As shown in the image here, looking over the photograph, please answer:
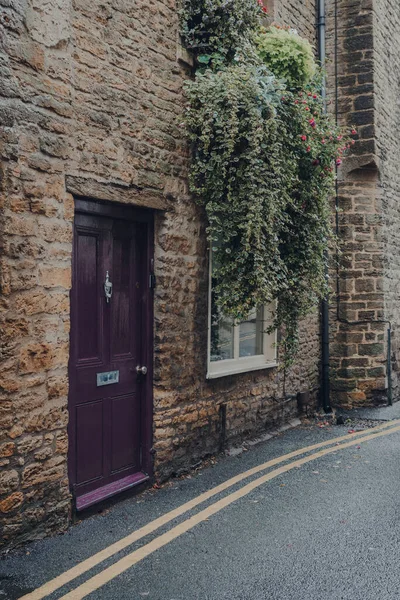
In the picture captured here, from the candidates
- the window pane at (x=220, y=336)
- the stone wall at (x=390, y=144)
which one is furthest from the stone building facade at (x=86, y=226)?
the stone wall at (x=390, y=144)

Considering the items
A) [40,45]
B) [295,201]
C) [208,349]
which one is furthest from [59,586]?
[295,201]

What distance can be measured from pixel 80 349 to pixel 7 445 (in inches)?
47.1

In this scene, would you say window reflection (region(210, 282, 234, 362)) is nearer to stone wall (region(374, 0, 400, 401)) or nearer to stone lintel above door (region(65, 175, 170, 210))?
stone lintel above door (region(65, 175, 170, 210))

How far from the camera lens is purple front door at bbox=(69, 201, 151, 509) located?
18.1 feet

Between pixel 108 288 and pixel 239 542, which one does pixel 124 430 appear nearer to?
pixel 108 288

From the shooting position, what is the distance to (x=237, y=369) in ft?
25.4

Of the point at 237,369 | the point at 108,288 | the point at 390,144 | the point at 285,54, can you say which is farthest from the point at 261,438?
the point at 390,144

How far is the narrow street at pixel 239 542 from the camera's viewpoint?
13.5 ft

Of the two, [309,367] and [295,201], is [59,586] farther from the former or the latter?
[309,367]

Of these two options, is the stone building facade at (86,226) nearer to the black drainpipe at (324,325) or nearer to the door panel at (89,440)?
the door panel at (89,440)

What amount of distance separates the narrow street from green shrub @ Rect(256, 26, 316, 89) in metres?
4.62

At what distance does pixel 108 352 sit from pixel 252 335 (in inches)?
121

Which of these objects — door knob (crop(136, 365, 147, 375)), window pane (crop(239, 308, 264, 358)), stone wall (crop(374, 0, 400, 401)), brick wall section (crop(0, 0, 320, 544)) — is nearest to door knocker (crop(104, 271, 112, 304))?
brick wall section (crop(0, 0, 320, 544))

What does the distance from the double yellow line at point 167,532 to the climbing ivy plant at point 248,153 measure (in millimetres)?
1676
